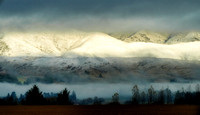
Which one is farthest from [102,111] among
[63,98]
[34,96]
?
[63,98]

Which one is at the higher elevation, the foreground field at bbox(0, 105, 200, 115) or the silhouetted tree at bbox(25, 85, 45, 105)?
the silhouetted tree at bbox(25, 85, 45, 105)

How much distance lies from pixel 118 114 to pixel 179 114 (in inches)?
540

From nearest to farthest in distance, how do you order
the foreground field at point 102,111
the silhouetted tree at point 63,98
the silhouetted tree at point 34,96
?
the foreground field at point 102,111 → the silhouetted tree at point 34,96 → the silhouetted tree at point 63,98

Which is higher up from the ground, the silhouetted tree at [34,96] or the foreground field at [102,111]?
the silhouetted tree at [34,96]

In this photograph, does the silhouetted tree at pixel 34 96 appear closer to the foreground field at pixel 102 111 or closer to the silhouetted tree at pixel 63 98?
the silhouetted tree at pixel 63 98

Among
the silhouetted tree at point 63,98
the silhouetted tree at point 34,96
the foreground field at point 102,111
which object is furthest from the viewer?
the silhouetted tree at point 63,98

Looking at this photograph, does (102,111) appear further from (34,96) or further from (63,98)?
(63,98)

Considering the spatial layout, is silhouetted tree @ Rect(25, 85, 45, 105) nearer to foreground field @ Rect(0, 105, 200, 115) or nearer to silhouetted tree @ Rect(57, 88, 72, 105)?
silhouetted tree @ Rect(57, 88, 72, 105)

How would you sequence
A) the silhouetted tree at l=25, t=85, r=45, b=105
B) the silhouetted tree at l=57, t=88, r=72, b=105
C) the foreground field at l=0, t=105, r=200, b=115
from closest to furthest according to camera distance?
the foreground field at l=0, t=105, r=200, b=115 → the silhouetted tree at l=25, t=85, r=45, b=105 → the silhouetted tree at l=57, t=88, r=72, b=105

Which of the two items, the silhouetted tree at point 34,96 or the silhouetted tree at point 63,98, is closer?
the silhouetted tree at point 34,96

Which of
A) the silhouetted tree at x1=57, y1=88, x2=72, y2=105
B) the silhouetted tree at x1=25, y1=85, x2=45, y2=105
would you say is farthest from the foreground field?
the silhouetted tree at x1=57, y1=88, x2=72, y2=105

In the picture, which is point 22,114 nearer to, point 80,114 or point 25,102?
point 80,114

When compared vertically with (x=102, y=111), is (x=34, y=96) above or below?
above

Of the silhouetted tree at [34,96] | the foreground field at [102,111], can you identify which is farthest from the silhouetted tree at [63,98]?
the foreground field at [102,111]
